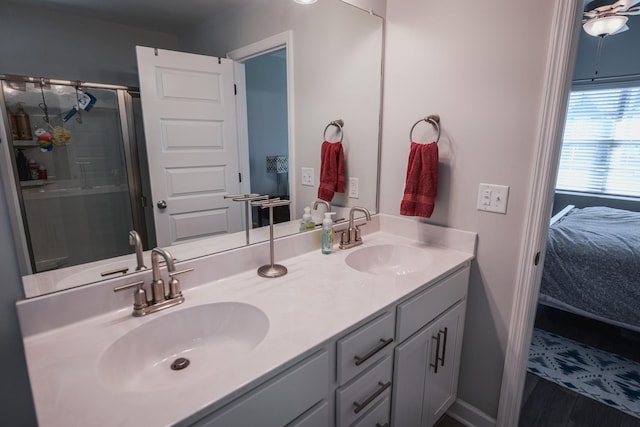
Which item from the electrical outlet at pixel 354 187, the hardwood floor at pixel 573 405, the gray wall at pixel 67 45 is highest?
the gray wall at pixel 67 45

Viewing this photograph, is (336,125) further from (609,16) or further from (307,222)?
(609,16)

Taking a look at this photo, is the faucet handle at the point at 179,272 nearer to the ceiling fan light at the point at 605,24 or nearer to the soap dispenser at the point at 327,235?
the soap dispenser at the point at 327,235

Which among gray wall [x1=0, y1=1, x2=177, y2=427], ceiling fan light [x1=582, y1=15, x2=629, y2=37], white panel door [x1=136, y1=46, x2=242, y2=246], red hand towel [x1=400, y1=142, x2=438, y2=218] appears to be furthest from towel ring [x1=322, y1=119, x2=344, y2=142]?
ceiling fan light [x1=582, y1=15, x2=629, y2=37]

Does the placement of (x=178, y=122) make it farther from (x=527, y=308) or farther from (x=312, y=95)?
(x=527, y=308)

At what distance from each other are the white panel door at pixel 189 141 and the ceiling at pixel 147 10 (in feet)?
0.28

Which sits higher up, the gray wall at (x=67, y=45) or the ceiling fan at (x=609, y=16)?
the ceiling fan at (x=609, y=16)

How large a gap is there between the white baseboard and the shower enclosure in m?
1.65

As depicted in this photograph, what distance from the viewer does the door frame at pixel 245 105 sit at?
139 cm

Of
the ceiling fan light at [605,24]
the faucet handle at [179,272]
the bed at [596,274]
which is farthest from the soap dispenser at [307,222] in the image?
the ceiling fan light at [605,24]

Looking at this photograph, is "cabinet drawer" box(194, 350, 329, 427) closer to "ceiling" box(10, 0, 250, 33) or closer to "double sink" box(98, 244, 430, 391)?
"double sink" box(98, 244, 430, 391)

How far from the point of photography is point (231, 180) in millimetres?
1372

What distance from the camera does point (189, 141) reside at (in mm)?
1238

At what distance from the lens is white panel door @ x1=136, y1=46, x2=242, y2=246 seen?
1132 millimetres

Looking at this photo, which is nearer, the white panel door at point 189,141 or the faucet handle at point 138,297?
the faucet handle at point 138,297
